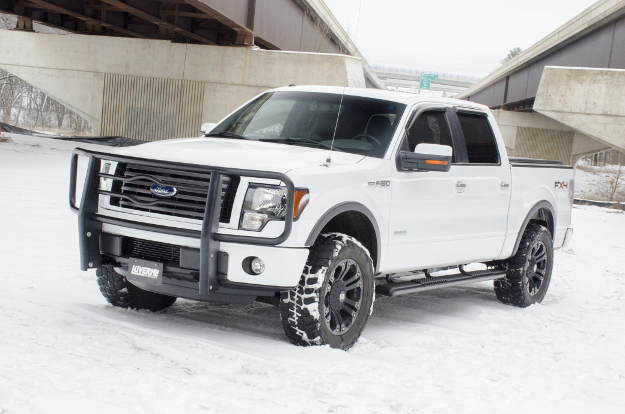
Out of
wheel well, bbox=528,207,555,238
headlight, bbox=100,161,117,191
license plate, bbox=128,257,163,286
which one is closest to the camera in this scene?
license plate, bbox=128,257,163,286

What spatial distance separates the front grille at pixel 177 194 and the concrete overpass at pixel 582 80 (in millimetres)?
18988

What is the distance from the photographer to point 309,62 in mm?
21688

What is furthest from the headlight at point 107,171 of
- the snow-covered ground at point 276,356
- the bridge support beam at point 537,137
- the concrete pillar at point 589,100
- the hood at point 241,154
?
the bridge support beam at point 537,137

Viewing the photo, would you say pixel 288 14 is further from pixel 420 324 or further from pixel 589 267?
pixel 420 324

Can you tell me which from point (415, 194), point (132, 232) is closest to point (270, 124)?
point (415, 194)

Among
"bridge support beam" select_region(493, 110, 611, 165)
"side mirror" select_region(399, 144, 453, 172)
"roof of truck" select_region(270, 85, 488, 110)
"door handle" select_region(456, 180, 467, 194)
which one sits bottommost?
"door handle" select_region(456, 180, 467, 194)

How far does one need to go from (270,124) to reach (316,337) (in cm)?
212

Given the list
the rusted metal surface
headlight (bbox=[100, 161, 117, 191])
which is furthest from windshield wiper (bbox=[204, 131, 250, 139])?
the rusted metal surface

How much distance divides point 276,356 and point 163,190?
4.48 feet

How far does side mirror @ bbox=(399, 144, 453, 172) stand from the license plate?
212cm

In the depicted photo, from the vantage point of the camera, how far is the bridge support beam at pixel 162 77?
21.8m

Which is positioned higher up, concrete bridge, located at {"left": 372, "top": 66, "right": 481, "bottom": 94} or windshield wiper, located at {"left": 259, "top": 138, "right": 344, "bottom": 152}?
concrete bridge, located at {"left": 372, "top": 66, "right": 481, "bottom": 94}

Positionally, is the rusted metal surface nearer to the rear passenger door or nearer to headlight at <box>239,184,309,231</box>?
the rear passenger door

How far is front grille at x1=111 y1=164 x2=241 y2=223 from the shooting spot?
485cm
